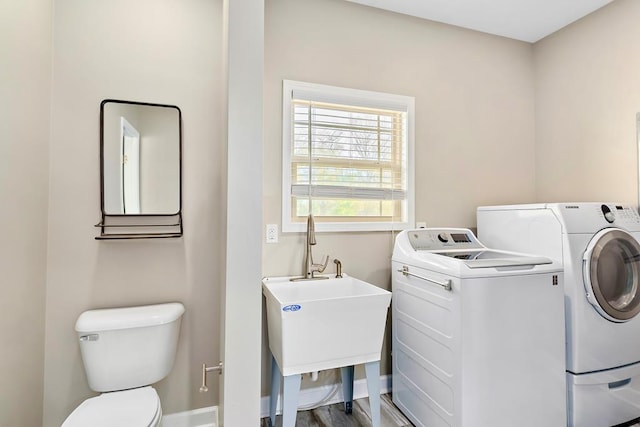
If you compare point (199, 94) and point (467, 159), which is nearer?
point (199, 94)

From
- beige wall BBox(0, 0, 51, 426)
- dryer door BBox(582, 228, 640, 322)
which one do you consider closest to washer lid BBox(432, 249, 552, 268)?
dryer door BBox(582, 228, 640, 322)

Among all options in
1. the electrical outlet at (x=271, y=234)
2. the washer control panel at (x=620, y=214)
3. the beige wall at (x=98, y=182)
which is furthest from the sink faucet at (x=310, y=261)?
the washer control panel at (x=620, y=214)

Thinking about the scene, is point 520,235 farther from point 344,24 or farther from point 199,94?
point 199,94

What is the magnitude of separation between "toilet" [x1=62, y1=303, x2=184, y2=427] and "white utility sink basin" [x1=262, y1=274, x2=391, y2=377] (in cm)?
58

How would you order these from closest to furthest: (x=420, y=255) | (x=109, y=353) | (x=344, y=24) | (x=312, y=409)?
1. (x=109, y=353)
2. (x=420, y=255)
3. (x=312, y=409)
4. (x=344, y=24)

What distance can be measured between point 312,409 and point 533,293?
Result: 153 centimetres

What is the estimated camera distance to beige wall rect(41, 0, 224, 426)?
1716 mm

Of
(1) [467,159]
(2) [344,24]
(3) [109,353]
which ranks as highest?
(2) [344,24]

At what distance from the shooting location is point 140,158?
1840 millimetres

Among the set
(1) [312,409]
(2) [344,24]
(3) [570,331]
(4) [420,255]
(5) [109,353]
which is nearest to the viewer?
(5) [109,353]

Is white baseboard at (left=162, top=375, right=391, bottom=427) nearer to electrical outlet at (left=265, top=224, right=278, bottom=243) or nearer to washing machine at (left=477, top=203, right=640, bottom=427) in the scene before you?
electrical outlet at (left=265, top=224, right=278, bottom=243)

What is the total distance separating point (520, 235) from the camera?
2.17 metres

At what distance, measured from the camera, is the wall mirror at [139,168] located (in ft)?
5.84

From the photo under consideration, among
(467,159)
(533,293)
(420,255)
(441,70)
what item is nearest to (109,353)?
(420,255)
